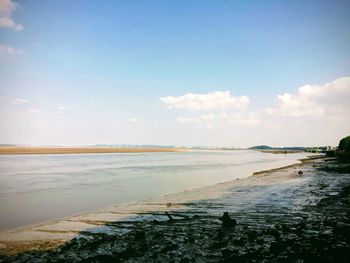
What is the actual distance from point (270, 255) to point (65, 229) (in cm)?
891

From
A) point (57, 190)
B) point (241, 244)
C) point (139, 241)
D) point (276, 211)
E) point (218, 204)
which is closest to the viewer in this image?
point (241, 244)

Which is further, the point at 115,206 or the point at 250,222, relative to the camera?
the point at 115,206

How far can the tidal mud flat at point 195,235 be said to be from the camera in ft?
29.6

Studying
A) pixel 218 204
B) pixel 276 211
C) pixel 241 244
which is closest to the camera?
pixel 241 244

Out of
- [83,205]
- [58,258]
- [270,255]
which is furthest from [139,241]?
[83,205]

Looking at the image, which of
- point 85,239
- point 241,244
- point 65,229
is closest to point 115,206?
point 65,229

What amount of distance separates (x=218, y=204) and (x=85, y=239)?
9451 millimetres

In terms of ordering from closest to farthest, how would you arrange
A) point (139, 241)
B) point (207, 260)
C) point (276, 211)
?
point (207, 260), point (139, 241), point (276, 211)

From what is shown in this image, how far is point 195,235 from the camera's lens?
11.4m

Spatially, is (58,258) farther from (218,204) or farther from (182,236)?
(218,204)

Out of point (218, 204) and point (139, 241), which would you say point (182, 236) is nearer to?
point (139, 241)

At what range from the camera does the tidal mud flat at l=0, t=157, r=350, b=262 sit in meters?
9.02

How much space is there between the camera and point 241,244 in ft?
32.6

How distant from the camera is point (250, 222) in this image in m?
13.4
